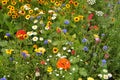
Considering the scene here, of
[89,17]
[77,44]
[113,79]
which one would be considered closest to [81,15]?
[89,17]

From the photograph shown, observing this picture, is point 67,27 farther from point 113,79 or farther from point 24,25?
point 113,79

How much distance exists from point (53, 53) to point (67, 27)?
1.68 feet

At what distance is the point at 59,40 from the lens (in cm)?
343

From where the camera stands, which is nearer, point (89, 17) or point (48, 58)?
point (48, 58)

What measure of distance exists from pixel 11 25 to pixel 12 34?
13 cm

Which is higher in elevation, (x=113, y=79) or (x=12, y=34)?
(x=12, y=34)

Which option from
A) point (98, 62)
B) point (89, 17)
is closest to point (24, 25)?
point (89, 17)

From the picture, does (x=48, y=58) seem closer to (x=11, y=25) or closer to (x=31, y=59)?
(x=31, y=59)

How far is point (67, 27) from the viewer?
12.4 feet

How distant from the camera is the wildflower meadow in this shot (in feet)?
10.5

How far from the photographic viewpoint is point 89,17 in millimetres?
3725

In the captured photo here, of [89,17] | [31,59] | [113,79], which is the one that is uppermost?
[89,17]

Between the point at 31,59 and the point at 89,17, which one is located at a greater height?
the point at 89,17

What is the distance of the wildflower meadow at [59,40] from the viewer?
320cm
